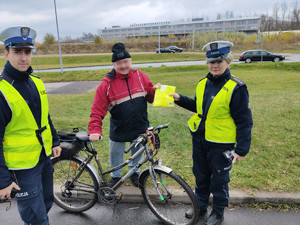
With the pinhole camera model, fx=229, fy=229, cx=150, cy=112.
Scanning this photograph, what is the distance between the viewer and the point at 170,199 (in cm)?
312

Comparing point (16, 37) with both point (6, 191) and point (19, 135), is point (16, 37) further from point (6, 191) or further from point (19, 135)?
point (6, 191)

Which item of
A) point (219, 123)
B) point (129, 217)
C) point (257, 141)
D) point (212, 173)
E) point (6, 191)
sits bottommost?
point (129, 217)

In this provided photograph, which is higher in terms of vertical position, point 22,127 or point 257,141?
point 22,127

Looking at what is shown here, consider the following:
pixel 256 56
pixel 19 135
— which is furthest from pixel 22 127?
pixel 256 56

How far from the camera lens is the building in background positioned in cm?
9197

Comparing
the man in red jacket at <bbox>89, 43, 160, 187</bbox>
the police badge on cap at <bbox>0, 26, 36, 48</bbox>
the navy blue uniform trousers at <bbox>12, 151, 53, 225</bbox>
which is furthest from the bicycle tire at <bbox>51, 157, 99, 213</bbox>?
the police badge on cap at <bbox>0, 26, 36, 48</bbox>

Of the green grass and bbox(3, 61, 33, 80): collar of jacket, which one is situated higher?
bbox(3, 61, 33, 80): collar of jacket

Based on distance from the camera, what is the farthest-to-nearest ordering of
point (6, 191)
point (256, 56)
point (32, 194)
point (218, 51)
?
1. point (256, 56)
2. point (218, 51)
3. point (32, 194)
4. point (6, 191)

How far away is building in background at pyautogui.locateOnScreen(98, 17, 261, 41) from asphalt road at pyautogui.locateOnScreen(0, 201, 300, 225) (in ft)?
275

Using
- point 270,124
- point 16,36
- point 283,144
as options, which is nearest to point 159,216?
point 16,36

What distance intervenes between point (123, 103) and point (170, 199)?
4.76 ft

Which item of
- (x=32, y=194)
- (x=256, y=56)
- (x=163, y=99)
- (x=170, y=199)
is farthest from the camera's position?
(x=256, y=56)

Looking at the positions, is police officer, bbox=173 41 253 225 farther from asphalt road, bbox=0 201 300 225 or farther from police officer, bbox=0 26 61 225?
police officer, bbox=0 26 61 225

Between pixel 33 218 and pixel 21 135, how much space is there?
84 cm
